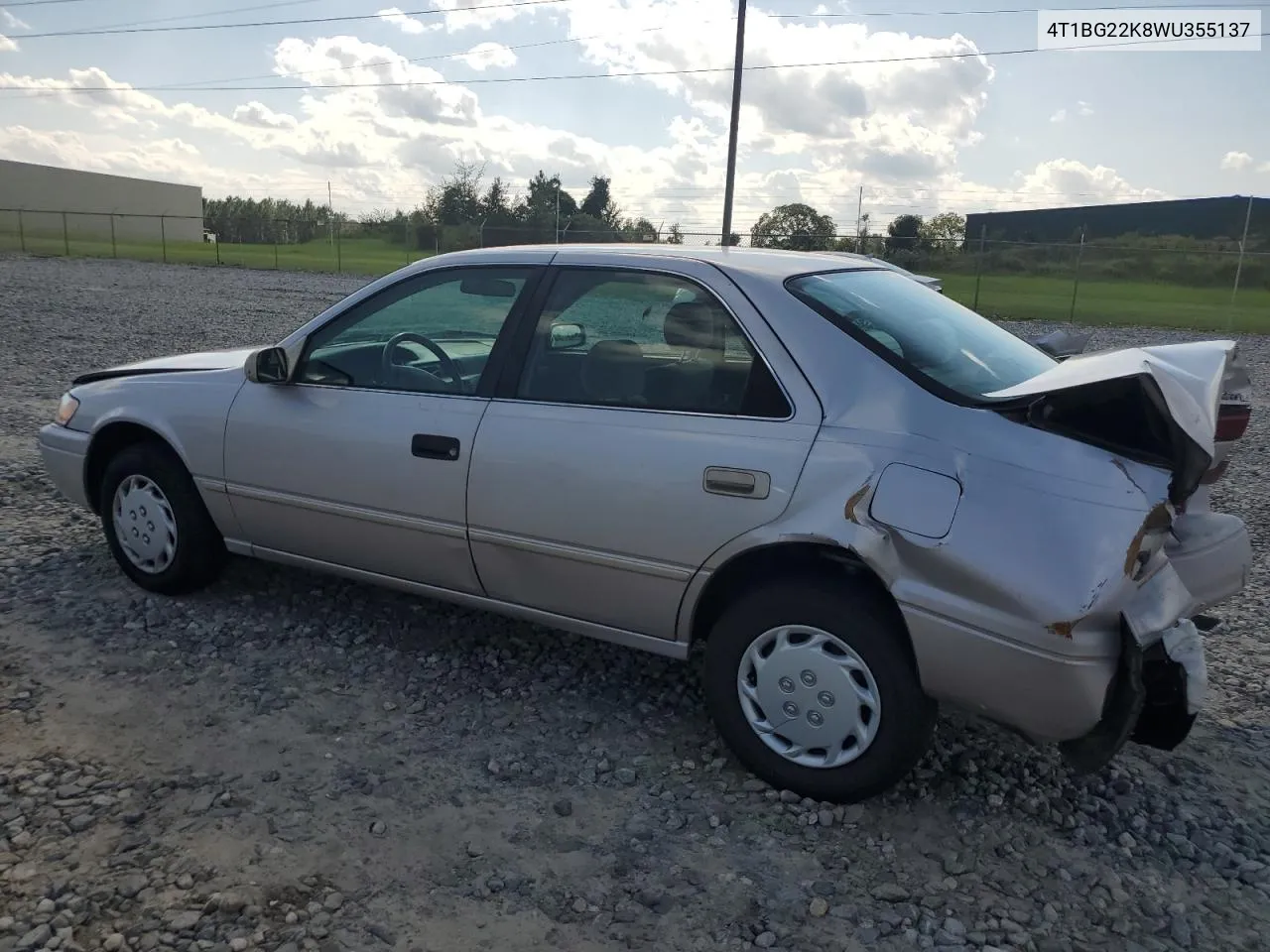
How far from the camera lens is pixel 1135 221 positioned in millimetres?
33406

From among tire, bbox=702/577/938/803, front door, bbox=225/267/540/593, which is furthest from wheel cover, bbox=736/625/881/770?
front door, bbox=225/267/540/593

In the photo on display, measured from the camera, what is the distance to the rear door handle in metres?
3.04

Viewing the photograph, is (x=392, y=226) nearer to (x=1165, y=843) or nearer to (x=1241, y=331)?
(x=1241, y=331)

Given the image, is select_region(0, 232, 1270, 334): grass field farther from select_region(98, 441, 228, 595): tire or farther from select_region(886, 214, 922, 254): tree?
select_region(98, 441, 228, 595): tire

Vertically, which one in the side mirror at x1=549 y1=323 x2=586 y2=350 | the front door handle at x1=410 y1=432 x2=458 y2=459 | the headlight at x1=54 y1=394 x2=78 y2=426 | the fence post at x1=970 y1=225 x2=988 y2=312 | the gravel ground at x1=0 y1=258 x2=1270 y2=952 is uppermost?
the fence post at x1=970 y1=225 x2=988 y2=312

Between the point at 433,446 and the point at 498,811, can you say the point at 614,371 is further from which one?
the point at 498,811

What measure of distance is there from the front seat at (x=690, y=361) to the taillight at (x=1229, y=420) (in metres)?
1.51

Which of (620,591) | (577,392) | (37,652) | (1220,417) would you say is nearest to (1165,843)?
(1220,417)

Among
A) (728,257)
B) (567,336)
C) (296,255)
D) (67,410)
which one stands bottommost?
(67,410)

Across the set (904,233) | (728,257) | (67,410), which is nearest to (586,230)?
(904,233)

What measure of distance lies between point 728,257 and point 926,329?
28.7 inches

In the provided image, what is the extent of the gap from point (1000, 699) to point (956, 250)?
23657mm

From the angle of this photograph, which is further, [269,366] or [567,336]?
[269,366]

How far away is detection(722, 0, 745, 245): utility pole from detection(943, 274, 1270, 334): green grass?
5.78 meters
